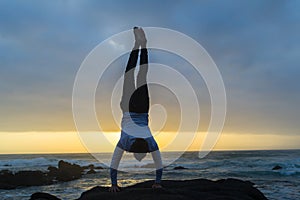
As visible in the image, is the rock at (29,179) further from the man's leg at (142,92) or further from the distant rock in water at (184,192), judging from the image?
the man's leg at (142,92)

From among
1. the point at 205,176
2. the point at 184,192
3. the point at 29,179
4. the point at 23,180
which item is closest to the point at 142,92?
the point at 184,192

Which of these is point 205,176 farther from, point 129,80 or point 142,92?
point 129,80

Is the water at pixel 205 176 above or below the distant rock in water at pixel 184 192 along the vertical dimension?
below

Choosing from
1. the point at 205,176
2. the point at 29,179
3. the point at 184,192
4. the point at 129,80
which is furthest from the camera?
the point at 205,176

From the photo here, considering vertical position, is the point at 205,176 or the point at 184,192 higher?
the point at 184,192

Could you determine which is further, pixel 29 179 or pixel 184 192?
pixel 29 179

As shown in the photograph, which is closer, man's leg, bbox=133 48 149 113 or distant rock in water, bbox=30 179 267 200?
man's leg, bbox=133 48 149 113

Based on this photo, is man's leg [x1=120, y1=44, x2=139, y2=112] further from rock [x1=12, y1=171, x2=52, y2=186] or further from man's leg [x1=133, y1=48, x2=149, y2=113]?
rock [x1=12, y1=171, x2=52, y2=186]

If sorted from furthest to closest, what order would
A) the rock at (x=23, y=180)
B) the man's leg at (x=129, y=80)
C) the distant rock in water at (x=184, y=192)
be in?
1. the rock at (x=23, y=180)
2. the distant rock in water at (x=184, y=192)
3. the man's leg at (x=129, y=80)

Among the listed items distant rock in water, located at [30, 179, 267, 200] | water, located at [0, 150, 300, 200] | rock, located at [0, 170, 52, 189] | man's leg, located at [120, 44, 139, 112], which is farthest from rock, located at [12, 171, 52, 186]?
man's leg, located at [120, 44, 139, 112]

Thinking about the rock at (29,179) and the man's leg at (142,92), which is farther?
the rock at (29,179)

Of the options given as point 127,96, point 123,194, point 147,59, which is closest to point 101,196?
point 123,194

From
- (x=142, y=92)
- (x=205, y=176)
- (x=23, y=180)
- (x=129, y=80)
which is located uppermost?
(x=129, y=80)

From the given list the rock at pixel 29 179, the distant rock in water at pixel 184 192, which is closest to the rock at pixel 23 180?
the rock at pixel 29 179
